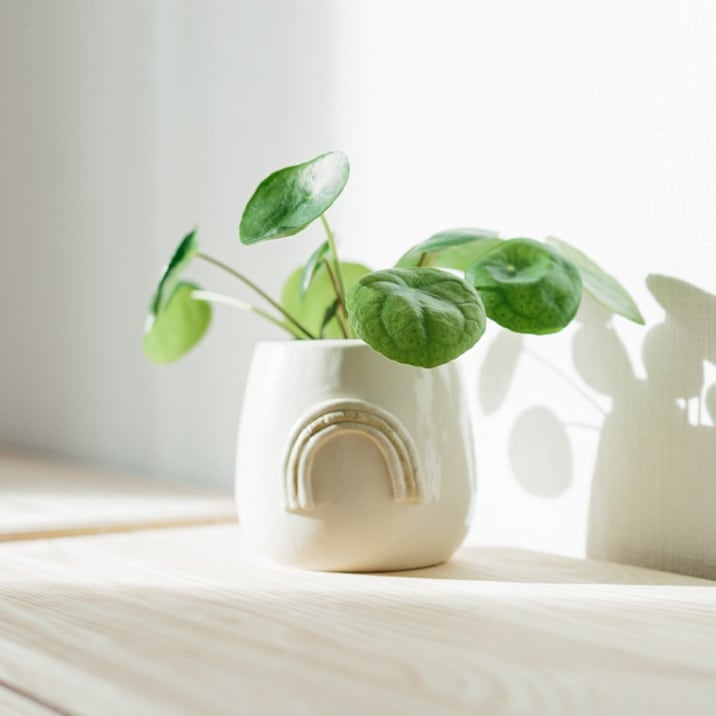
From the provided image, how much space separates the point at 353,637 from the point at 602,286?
0.33 m

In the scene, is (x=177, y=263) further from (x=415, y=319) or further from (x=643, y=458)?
(x=643, y=458)

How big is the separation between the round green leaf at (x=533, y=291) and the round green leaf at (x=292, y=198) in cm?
11

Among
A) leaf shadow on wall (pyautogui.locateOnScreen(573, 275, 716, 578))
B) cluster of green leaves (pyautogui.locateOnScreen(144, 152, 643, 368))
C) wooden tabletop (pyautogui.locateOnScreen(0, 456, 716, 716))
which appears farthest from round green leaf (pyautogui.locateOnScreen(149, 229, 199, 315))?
leaf shadow on wall (pyautogui.locateOnScreen(573, 275, 716, 578))

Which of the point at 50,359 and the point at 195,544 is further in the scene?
the point at 50,359

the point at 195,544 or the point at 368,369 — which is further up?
the point at 368,369

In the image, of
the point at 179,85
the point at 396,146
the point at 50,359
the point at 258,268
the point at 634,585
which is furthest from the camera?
the point at 50,359

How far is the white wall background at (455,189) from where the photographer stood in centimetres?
77

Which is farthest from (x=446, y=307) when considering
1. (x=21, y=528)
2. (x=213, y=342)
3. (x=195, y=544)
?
(x=213, y=342)

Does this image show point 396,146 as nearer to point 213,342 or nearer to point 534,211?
point 534,211

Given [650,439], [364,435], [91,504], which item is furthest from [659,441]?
[91,504]

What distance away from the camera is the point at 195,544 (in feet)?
2.90

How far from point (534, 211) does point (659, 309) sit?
0.48 ft

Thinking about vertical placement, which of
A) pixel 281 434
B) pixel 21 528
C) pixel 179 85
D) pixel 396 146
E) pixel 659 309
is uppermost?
pixel 179 85

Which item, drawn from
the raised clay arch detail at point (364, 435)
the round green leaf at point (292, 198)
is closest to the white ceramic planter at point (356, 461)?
the raised clay arch detail at point (364, 435)
